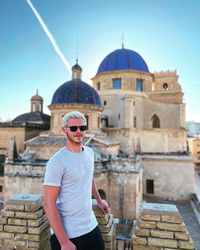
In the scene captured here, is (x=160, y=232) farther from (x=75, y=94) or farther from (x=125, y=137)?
(x=125, y=137)

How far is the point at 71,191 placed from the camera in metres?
2.01

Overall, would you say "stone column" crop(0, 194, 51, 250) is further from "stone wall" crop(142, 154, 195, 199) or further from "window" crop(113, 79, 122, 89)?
"window" crop(113, 79, 122, 89)

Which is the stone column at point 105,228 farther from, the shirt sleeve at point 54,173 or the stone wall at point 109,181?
the stone wall at point 109,181

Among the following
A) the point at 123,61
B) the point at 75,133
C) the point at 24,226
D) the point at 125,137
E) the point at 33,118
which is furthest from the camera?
the point at 123,61

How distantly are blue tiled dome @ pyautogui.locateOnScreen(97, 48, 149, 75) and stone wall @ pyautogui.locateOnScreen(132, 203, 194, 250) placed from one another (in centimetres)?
2288

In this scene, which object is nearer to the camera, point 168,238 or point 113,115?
point 168,238

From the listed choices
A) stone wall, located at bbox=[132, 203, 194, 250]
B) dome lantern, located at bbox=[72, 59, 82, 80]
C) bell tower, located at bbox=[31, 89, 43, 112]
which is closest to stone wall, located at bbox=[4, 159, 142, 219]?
stone wall, located at bbox=[132, 203, 194, 250]

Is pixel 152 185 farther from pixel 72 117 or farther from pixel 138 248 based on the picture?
pixel 72 117

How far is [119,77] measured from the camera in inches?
919

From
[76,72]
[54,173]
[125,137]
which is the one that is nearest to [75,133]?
[54,173]

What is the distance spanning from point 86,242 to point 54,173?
958 mm

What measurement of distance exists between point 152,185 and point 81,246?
17727 millimetres

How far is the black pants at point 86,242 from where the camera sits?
1992 mm

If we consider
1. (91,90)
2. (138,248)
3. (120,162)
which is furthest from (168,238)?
(91,90)
